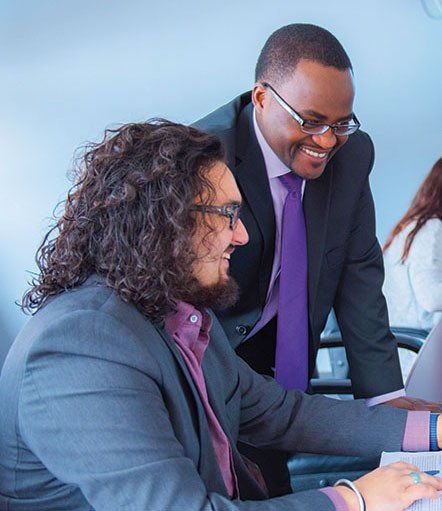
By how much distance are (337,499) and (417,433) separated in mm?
330

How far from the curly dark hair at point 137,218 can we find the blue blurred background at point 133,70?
4.56 feet

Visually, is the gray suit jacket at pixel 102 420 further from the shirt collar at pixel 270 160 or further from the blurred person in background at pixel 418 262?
the blurred person in background at pixel 418 262

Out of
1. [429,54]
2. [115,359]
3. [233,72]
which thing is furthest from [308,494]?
[429,54]

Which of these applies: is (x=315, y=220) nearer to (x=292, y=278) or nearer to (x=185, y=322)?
(x=292, y=278)

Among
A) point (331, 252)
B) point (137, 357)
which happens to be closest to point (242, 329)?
point (331, 252)

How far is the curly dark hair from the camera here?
1103mm

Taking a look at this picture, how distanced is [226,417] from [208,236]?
1.08 feet

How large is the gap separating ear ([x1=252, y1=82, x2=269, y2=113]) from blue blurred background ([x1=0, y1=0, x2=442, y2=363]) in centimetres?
103

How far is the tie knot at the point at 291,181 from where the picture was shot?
1.70 meters

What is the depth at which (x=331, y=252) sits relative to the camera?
1.74 m

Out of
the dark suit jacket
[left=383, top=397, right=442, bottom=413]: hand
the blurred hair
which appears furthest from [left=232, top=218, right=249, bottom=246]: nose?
the blurred hair

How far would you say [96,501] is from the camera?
0.98 m

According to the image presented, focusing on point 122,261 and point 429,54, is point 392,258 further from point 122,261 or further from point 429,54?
point 122,261

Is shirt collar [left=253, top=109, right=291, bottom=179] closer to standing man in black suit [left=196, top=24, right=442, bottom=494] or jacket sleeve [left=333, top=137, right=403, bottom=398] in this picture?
standing man in black suit [left=196, top=24, right=442, bottom=494]
